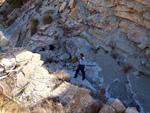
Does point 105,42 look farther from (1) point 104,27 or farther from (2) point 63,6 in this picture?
(2) point 63,6

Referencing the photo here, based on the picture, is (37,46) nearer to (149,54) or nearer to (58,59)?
(58,59)

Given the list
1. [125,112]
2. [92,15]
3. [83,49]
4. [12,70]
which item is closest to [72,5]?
[92,15]

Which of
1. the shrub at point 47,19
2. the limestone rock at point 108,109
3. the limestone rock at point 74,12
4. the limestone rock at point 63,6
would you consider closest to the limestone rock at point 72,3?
the limestone rock at point 74,12

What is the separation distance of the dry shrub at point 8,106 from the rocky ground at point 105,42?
3.03m

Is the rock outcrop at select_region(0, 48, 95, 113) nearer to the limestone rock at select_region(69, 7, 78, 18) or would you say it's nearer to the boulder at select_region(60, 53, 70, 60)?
the boulder at select_region(60, 53, 70, 60)

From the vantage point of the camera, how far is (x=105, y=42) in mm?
6977

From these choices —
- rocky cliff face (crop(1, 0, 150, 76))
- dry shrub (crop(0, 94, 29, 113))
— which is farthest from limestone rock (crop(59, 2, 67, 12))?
dry shrub (crop(0, 94, 29, 113))

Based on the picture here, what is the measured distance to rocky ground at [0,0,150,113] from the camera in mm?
5715

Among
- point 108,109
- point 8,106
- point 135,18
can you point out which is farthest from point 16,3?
point 108,109

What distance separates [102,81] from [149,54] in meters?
2.22

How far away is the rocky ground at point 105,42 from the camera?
5715 mm

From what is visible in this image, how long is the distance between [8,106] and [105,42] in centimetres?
512

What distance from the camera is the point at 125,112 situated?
3916 millimetres

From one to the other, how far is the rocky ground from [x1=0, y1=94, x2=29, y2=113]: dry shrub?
3025mm
